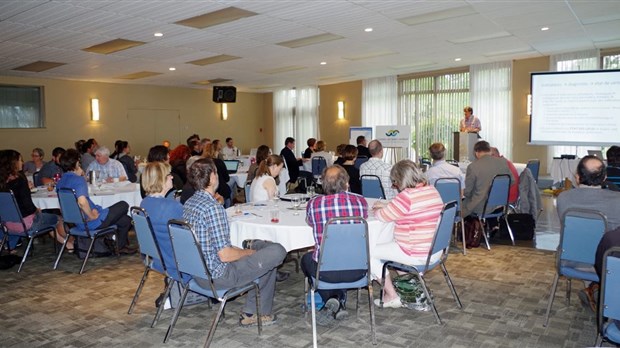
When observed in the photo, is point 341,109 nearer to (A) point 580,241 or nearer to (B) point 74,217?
(B) point 74,217

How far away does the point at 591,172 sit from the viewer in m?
3.88

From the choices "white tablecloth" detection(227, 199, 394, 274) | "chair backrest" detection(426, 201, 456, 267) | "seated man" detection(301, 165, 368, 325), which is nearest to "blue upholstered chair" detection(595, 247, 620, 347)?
"chair backrest" detection(426, 201, 456, 267)

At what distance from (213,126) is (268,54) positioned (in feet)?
26.0

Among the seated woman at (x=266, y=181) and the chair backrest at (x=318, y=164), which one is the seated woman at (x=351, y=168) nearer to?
the seated woman at (x=266, y=181)

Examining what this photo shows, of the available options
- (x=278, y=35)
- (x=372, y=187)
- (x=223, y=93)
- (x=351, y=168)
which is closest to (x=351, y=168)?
(x=351, y=168)

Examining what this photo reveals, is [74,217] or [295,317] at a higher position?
[74,217]

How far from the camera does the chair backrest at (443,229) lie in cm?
379

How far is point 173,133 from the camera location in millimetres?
16469

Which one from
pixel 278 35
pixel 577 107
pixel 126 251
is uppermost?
pixel 278 35

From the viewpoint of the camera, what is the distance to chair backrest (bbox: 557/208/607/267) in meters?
3.47

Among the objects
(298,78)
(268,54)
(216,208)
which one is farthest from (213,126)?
(216,208)

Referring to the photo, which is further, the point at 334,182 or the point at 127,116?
the point at 127,116

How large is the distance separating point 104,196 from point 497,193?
16.0 ft

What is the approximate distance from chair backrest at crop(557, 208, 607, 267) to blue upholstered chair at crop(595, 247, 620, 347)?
764 mm
